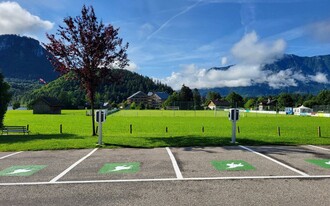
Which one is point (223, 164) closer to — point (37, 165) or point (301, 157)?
point (301, 157)

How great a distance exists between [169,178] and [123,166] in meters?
2.32

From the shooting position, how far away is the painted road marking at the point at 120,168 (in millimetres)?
9438

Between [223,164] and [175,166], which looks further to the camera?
[223,164]

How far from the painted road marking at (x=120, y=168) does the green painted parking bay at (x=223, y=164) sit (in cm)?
146

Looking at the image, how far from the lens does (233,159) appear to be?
11.2 metres

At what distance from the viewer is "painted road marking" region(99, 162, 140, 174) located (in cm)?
944

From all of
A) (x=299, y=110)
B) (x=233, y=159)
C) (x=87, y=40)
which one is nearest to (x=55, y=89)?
(x=299, y=110)

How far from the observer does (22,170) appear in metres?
9.83

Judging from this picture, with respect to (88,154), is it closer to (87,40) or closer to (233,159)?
(233,159)

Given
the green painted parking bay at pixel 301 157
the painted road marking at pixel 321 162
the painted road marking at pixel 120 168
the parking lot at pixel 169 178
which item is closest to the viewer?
the parking lot at pixel 169 178

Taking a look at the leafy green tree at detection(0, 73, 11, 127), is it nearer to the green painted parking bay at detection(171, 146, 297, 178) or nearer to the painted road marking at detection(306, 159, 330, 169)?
the green painted parking bay at detection(171, 146, 297, 178)

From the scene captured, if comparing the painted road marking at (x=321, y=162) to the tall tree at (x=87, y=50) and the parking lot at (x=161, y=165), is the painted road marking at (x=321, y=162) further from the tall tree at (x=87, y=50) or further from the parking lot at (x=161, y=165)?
the tall tree at (x=87, y=50)

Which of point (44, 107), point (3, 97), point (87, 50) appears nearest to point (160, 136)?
point (87, 50)

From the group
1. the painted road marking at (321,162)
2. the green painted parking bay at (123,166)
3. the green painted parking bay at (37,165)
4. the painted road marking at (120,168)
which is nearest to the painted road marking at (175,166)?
the green painted parking bay at (123,166)
